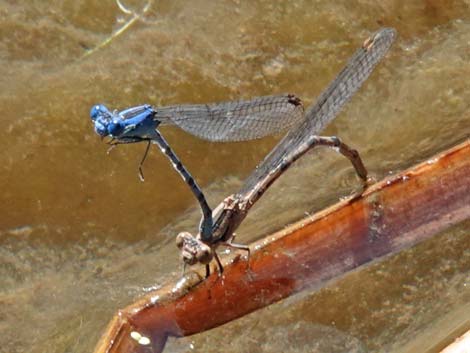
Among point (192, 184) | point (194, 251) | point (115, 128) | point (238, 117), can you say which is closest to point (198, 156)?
point (238, 117)

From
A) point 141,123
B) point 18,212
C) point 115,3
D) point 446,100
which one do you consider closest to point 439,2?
point 446,100

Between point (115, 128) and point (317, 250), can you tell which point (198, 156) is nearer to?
point (115, 128)

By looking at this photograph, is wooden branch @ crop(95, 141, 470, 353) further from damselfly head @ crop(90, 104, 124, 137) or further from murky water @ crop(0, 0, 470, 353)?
damselfly head @ crop(90, 104, 124, 137)

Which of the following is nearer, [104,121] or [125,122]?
[104,121]

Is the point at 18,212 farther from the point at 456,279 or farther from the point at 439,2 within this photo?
the point at 439,2

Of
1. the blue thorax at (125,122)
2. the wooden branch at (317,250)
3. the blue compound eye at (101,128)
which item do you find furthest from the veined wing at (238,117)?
the wooden branch at (317,250)
